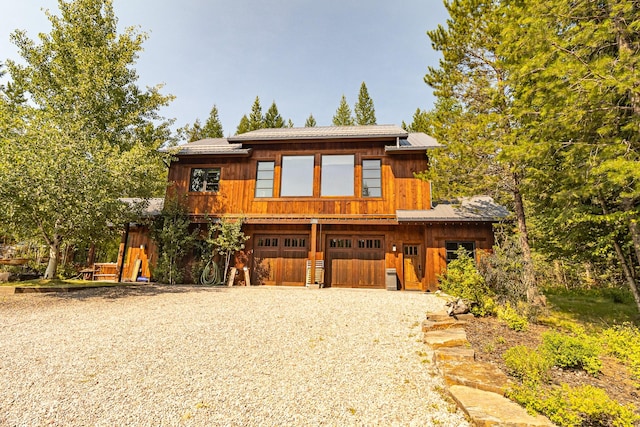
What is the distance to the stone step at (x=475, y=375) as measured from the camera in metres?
3.43

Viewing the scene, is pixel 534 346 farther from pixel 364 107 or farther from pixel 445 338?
pixel 364 107

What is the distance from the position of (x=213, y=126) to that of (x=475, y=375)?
37.2m

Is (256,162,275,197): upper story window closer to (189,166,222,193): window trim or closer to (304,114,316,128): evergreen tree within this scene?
(189,166,222,193): window trim

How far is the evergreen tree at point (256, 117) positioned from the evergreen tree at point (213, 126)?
14.8ft

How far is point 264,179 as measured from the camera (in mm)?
14023

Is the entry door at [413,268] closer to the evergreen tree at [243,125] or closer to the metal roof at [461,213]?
the metal roof at [461,213]

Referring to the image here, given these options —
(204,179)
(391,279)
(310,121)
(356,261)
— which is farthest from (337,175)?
(310,121)

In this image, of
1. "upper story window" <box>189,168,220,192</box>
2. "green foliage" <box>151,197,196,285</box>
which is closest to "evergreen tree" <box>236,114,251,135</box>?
"upper story window" <box>189,168,220,192</box>

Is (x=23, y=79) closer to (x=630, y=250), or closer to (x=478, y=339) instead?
(x=478, y=339)

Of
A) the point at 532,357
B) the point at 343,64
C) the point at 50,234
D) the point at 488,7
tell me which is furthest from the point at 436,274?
the point at 50,234

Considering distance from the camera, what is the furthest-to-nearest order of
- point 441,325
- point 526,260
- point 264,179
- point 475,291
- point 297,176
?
point 264,179, point 297,176, point 526,260, point 475,291, point 441,325

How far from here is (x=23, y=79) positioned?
13.7m

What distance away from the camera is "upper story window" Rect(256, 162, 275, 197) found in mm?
13883

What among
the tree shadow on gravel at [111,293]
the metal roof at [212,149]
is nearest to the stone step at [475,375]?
the tree shadow on gravel at [111,293]
